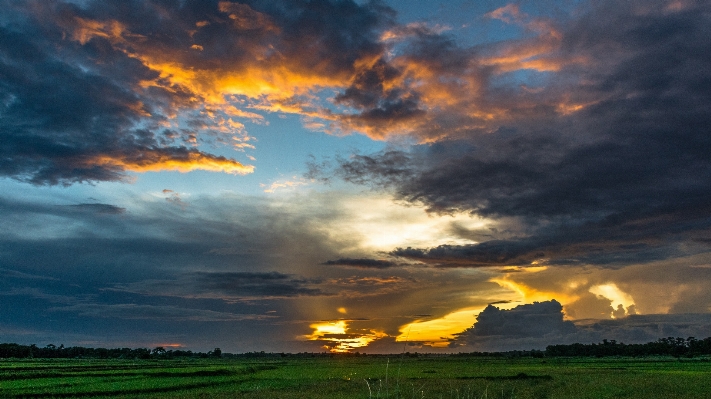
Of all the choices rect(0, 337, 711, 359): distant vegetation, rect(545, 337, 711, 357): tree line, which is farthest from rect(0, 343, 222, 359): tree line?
rect(545, 337, 711, 357): tree line

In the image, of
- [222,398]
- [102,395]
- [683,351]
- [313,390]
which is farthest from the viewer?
[683,351]

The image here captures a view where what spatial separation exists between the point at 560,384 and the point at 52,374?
1917 inches

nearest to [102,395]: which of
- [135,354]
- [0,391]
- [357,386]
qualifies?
[0,391]

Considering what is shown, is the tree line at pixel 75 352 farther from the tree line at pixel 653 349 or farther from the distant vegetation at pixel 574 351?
the tree line at pixel 653 349

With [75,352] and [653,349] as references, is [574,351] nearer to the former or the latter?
[653,349]

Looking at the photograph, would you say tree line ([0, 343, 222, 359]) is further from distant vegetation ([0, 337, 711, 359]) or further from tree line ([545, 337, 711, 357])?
tree line ([545, 337, 711, 357])

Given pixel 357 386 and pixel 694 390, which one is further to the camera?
pixel 357 386

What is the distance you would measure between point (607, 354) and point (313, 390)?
124218mm

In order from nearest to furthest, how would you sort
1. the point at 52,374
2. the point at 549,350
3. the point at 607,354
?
1. the point at 52,374
2. the point at 607,354
3. the point at 549,350

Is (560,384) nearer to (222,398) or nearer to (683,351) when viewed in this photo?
(222,398)

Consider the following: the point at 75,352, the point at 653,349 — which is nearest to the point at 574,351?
the point at 653,349

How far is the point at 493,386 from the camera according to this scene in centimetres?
3706

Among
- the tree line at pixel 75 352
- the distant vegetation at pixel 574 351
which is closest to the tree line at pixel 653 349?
the distant vegetation at pixel 574 351

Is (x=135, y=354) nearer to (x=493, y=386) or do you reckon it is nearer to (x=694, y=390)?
(x=493, y=386)
